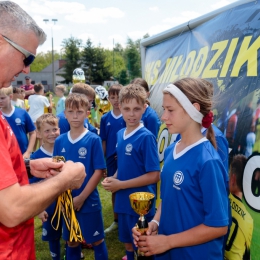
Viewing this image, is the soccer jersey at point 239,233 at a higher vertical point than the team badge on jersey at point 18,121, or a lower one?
lower

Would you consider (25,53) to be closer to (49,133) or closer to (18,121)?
(49,133)

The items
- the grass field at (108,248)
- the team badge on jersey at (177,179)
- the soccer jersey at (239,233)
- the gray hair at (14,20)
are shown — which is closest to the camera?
the gray hair at (14,20)

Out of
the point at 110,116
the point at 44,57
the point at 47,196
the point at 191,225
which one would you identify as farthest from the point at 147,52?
the point at 44,57

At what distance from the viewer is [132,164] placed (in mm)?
3188

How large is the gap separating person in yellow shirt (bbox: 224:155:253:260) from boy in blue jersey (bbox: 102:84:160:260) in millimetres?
725

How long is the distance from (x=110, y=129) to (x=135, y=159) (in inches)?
70.6

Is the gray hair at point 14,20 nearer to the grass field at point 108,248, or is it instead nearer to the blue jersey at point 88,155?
the blue jersey at point 88,155

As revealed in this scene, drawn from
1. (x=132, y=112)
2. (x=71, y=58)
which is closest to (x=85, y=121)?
(x=132, y=112)

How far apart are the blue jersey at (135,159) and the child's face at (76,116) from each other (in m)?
0.50

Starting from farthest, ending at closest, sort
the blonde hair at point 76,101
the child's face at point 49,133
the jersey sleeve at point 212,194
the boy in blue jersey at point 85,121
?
1. the boy in blue jersey at point 85,121
2. the child's face at point 49,133
3. the blonde hair at point 76,101
4. the jersey sleeve at point 212,194

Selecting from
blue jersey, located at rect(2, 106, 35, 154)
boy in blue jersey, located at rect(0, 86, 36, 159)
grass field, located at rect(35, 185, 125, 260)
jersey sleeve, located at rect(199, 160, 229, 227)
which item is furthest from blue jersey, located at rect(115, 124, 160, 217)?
blue jersey, located at rect(2, 106, 35, 154)

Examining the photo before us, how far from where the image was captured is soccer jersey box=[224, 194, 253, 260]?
8.69 ft

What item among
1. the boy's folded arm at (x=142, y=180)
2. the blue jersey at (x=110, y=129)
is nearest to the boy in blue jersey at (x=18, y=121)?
the blue jersey at (x=110, y=129)

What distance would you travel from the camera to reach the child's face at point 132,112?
326 cm
